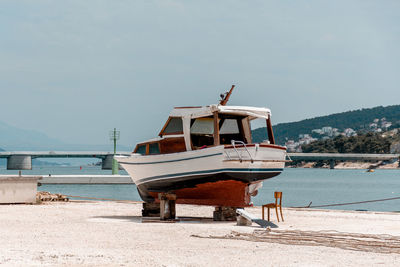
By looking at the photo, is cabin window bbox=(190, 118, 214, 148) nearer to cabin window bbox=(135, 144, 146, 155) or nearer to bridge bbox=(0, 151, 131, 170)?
cabin window bbox=(135, 144, 146, 155)

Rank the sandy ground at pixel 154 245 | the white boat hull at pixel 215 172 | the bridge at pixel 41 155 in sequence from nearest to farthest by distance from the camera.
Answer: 1. the sandy ground at pixel 154 245
2. the white boat hull at pixel 215 172
3. the bridge at pixel 41 155

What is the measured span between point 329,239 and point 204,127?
673 centimetres

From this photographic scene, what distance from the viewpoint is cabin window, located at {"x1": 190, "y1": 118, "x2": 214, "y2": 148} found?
61.8 feet

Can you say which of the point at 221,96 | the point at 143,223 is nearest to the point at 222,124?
the point at 221,96

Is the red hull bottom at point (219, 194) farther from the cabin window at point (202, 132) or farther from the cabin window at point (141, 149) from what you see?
the cabin window at point (141, 149)

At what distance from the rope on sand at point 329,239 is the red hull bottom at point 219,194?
3.61 m

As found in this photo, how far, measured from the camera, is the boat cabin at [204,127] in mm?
18531

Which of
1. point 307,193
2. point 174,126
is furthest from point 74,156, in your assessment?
point 174,126

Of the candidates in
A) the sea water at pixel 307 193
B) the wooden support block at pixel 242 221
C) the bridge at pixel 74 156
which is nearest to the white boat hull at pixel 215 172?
the wooden support block at pixel 242 221

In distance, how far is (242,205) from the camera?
1888cm

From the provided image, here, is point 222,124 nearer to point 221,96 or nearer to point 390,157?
point 221,96

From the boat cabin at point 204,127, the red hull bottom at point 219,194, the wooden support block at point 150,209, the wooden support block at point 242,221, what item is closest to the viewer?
the wooden support block at point 242,221

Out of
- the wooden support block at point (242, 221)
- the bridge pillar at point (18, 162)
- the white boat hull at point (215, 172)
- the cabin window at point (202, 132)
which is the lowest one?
the wooden support block at point (242, 221)

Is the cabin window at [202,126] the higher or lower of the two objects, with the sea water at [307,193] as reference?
higher
